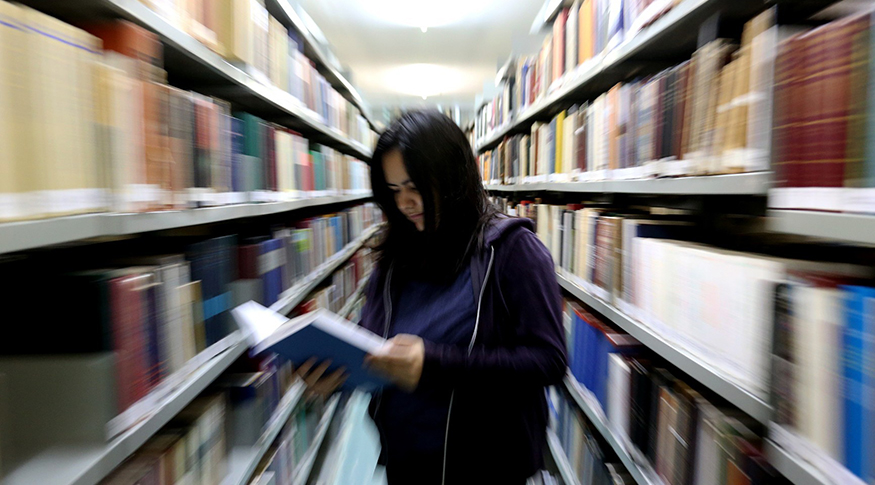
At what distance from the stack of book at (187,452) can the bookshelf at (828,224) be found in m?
1.22

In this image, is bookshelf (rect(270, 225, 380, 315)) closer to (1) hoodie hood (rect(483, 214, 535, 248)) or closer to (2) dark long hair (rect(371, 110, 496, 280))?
(2) dark long hair (rect(371, 110, 496, 280))

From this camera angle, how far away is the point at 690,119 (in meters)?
1.00

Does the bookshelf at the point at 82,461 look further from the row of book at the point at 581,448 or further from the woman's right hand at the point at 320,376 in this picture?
the row of book at the point at 581,448

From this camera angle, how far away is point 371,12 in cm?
400

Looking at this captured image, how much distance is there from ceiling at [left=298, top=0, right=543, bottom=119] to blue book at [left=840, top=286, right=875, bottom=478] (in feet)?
7.10

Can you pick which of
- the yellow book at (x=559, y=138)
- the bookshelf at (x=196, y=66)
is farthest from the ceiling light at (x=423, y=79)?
the yellow book at (x=559, y=138)

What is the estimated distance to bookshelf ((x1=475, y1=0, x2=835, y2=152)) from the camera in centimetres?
91

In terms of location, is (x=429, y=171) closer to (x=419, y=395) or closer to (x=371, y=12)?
(x=419, y=395)

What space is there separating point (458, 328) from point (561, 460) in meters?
1.19

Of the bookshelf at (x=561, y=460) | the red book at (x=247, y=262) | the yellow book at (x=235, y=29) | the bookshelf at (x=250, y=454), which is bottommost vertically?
the bookshelf at (x=561, y=460)

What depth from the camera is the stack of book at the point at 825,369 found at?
1.88ft

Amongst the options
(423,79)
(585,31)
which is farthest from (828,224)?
(423,79)

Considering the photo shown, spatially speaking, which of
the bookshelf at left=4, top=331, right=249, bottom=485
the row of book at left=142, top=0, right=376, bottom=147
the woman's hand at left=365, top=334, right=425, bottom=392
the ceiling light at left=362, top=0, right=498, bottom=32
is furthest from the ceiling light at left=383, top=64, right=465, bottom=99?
the bookshelf at left=4, top=331, right=249, bottom=485

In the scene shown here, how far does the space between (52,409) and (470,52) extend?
198 inches
